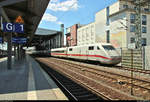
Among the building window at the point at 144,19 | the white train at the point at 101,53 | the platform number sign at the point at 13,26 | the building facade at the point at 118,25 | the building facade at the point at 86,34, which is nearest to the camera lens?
Result: the platform number sign at the point at 13,26

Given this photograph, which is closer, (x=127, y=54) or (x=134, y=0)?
(x=127, y=54)

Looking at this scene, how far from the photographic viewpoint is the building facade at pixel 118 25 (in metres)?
36.1

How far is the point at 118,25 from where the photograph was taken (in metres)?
39.2

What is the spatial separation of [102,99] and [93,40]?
156 ft

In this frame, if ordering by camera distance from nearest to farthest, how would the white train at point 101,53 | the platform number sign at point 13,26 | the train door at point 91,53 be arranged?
1. the platform number sign at point 13,26
2. the white train at point 101,53
3. the train door at point 91,53

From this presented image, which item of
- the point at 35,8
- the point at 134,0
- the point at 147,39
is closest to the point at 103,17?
the point at 147,39

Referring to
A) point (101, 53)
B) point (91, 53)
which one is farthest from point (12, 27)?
point (91, 53)

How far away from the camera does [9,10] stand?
1241 centimetres

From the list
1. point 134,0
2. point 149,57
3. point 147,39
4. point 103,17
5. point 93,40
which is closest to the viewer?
Answer: point 149,57

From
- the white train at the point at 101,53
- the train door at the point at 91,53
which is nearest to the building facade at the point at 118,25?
the white train at the point at 101,53

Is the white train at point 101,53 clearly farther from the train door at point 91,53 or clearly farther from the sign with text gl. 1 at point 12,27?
the sign with text gl. 1 at point 12,27

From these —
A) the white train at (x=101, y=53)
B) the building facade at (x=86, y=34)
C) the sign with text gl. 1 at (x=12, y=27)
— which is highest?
the building facade at (x=86, y=34)

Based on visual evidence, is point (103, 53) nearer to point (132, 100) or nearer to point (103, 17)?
point (132, 100)

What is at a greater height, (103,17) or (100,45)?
(103,17)
